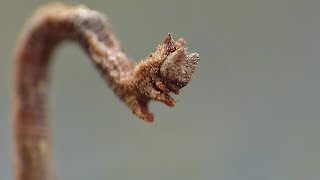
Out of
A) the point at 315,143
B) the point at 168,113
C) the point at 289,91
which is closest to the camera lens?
the point at 315,143

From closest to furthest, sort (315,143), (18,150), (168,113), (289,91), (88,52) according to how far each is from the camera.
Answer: (88,52)
(18,150)
(315,143)
(289,91)
(168,113)

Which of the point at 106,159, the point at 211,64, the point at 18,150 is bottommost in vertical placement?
the point at 18,150

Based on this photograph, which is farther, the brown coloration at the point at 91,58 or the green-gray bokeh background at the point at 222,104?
the green-gray bokeh background at the point at 222,104

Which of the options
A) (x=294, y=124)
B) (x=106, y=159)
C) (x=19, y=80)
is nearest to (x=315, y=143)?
(x=294, y=124)

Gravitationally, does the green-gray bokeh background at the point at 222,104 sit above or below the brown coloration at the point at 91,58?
above

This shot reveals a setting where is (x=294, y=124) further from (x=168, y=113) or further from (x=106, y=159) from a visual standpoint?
(x=106, y=159)

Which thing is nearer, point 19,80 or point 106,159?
point 19,80
